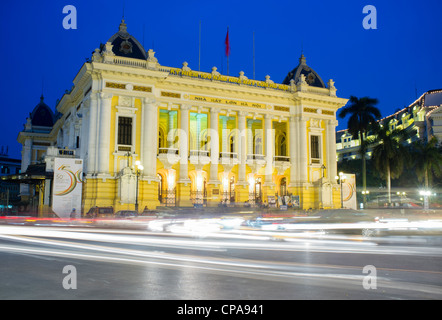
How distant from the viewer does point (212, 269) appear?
10.2 m

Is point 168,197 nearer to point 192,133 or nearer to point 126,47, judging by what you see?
point 192,133

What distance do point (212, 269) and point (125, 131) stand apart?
3198 centimetres

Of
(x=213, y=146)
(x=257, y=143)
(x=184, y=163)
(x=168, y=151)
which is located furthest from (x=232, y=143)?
(x=168, y=151)

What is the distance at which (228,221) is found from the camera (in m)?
21.0

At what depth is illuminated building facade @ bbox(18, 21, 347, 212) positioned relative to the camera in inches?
1545

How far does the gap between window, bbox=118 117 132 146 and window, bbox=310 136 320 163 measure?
20.9 meters

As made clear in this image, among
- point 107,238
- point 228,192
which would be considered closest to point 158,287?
point 107,238

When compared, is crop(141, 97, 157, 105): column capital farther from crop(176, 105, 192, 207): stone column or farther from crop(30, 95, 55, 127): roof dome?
crop(30, 95, 55, 127): roof dome

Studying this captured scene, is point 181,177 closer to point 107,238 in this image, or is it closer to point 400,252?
point 107,238

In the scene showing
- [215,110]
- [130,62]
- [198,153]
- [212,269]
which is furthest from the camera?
[215,110]

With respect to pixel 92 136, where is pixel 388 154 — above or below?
below

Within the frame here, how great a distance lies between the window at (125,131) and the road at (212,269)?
928 inches

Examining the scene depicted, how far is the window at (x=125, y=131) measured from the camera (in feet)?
132
